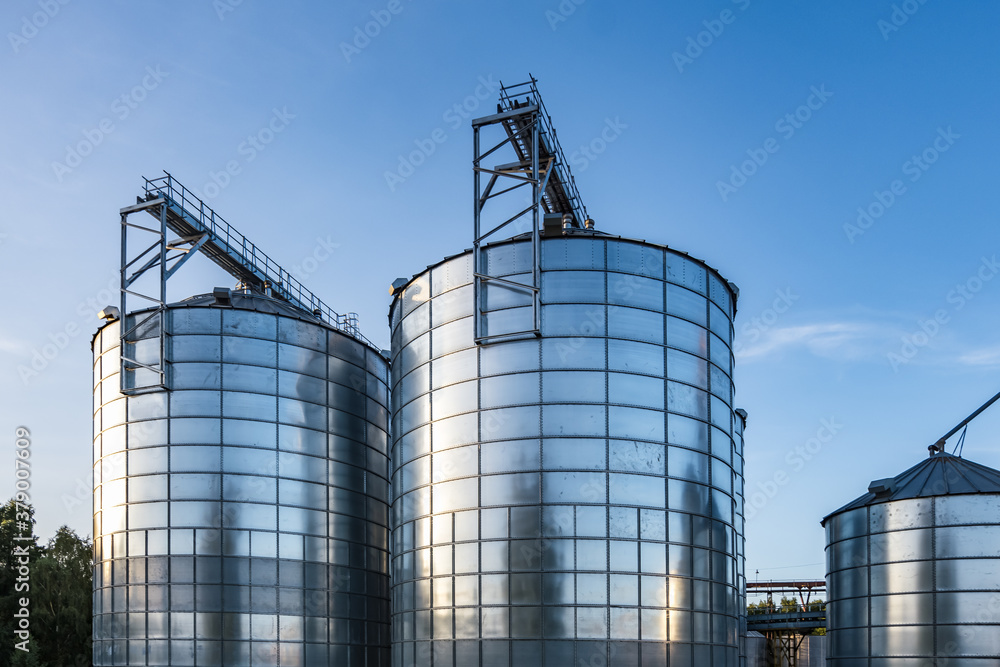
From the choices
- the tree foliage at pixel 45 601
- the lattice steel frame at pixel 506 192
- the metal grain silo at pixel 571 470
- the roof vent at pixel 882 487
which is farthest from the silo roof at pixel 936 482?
the tree foliage at pixel 45 601

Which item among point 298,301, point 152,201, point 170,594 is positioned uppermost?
point 152,201

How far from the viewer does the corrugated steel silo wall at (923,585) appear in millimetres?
27172

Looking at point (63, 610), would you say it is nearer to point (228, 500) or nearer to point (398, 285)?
point (228, 500)

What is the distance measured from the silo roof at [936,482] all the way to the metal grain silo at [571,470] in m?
7.18

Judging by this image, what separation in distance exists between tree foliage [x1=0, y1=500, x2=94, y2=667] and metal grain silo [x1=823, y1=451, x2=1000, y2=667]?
36113mm

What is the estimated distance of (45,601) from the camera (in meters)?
51.9

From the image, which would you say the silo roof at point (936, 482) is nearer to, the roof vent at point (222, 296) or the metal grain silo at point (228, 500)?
the metal grain silo at point (228, 500)

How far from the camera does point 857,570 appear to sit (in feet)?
101

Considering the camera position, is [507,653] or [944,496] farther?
[944,496]

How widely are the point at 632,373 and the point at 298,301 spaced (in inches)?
835

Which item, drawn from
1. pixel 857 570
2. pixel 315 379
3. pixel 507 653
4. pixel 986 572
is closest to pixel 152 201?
pixel 315 379

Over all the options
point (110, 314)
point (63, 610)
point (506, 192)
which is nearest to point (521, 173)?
point (506, 192)

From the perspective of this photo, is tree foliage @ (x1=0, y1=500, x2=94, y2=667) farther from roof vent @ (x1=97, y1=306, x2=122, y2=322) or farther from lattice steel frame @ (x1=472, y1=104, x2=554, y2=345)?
lattice steel frame @ (x1=472, y1=104, x2=554, y2=345)

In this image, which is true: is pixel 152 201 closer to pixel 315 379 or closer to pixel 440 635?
pixel 315 379
